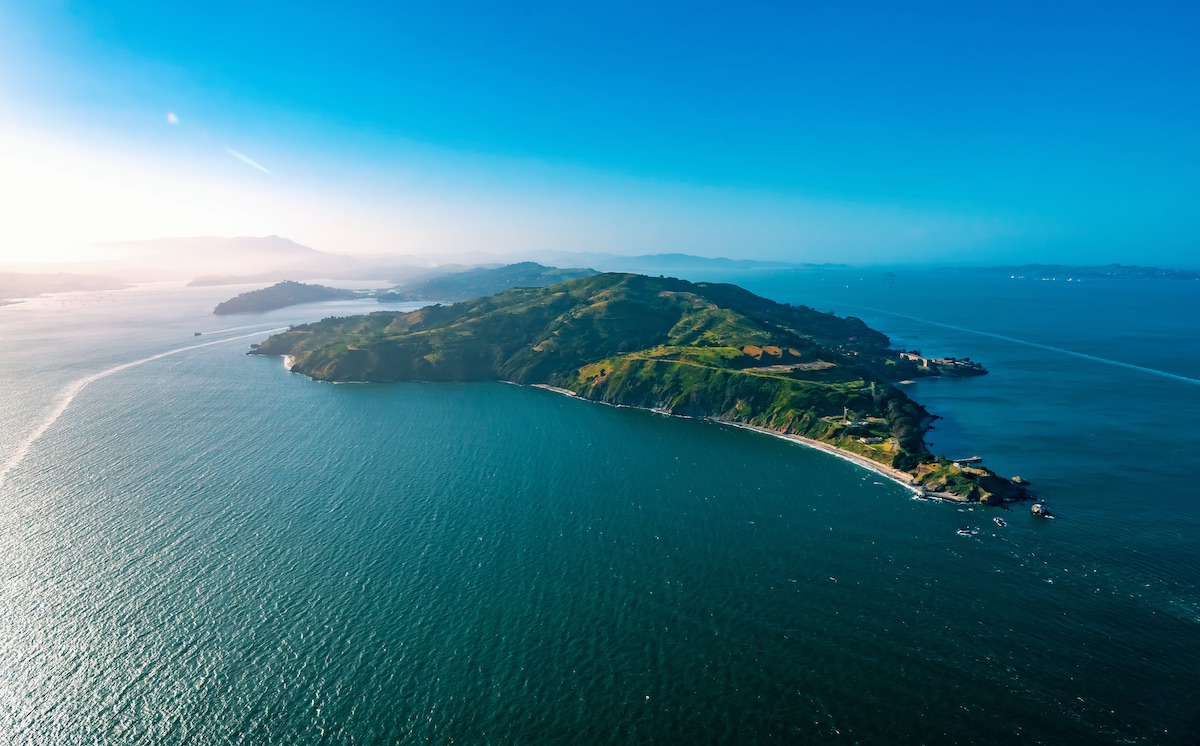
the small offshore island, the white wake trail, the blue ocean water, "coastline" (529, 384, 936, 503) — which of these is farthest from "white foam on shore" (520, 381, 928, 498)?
the white wake trail

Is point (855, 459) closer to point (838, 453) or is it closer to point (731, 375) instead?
point (838, 453)

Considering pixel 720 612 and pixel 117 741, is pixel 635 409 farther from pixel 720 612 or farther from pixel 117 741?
pixel 117 741

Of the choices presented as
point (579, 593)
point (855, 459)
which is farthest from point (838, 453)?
point (579, 593)

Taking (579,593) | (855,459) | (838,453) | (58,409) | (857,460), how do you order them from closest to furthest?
(579,593), (857,460), (855,459), (838,453), (58,409)

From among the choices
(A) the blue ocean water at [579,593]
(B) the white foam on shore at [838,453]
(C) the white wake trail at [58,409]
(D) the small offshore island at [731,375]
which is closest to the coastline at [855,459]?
(B) the white foam on shore at [838,453]

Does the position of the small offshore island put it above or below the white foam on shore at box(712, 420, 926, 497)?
above

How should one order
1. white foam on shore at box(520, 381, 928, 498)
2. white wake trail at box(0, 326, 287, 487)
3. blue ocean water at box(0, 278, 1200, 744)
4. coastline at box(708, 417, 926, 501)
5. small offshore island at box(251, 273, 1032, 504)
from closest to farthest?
1. blue ocean water at box(0, 278, 1200, 744)
2. coastline at box(708, 417, 926, 501)
3. white foam on shore at box(520, 381, 928, 498)
4. white wake trail at box(0, 326, 287, 487)
5. small offshore island at box(251, 273, 1032, 504)

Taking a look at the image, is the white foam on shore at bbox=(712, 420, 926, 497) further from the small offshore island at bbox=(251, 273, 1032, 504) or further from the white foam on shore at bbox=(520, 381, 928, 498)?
the small offshore island at bbox=(251, 273, 1032, 504)

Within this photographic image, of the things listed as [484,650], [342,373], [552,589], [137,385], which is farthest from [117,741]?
[137,385]
